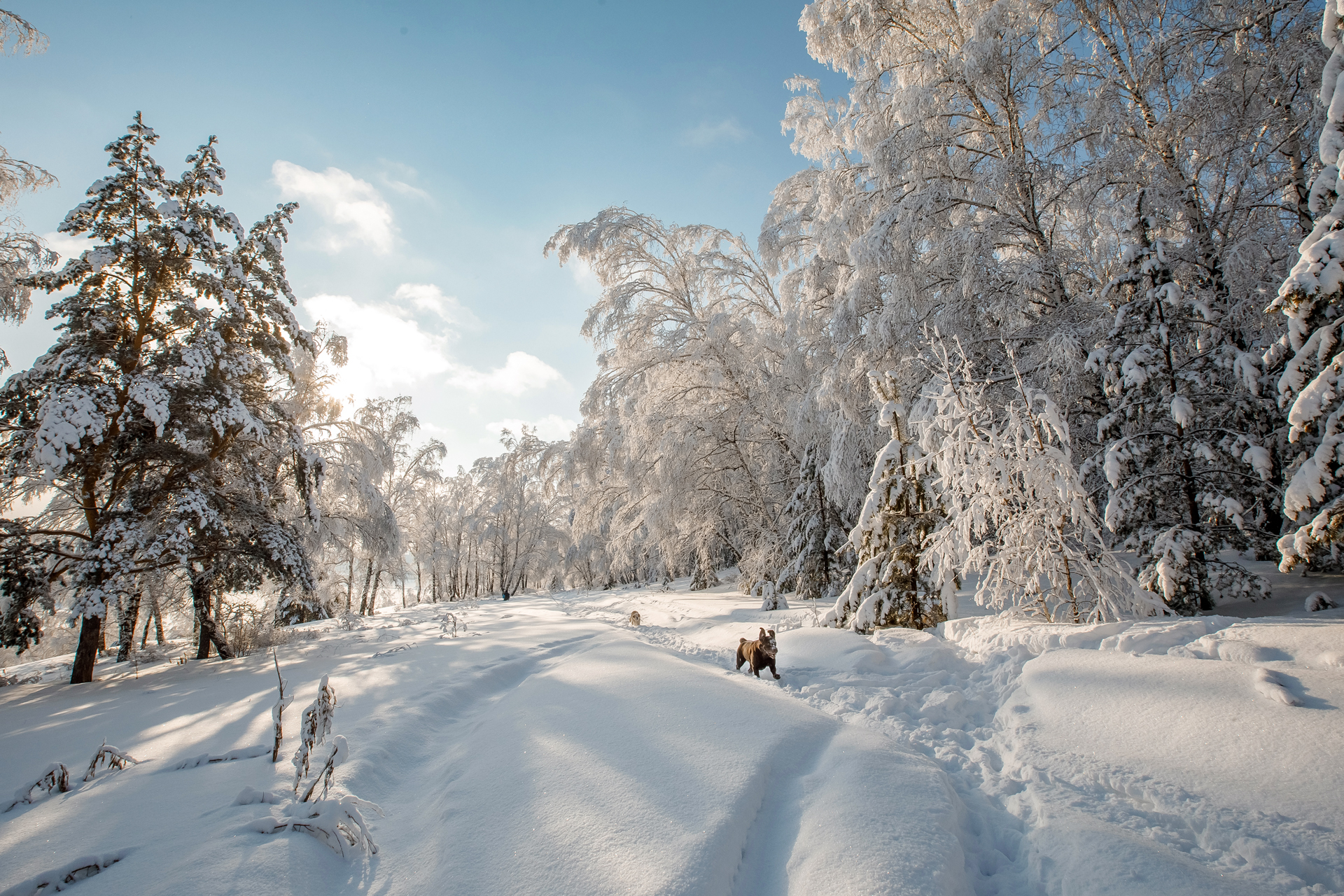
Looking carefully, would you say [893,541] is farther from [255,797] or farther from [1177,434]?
[255,797]

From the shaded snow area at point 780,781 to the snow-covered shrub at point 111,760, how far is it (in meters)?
0.05

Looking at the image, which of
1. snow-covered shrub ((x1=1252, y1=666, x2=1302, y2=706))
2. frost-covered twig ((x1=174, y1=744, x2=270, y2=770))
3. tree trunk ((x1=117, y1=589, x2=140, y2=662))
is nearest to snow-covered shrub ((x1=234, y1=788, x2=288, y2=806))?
frost-covered twig ((x1=174, y1=744, x2=270, y2=770))

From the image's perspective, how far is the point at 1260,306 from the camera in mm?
6250

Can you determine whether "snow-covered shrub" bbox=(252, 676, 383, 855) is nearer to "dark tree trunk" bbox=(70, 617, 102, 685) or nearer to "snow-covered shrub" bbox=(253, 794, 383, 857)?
"snow-covered shrub" bbox=(253, 794, 383, 857)

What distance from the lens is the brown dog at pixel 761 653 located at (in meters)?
5.08

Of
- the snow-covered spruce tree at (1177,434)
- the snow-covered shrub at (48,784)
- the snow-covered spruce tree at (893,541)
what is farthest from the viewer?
the snow-covered spruce tree at (893,541)

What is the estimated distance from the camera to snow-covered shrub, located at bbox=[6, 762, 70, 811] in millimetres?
2957

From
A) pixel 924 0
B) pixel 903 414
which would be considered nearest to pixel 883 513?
pixel 903 414

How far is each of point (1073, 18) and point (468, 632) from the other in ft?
46.5

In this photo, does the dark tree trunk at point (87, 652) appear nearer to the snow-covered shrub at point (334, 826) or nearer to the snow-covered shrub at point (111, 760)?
the snow-covered shrub at point (111, 760)

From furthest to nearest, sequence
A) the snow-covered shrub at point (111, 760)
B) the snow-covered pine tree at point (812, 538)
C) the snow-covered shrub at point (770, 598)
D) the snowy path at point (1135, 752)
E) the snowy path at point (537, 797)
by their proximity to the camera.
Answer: the snow-covered pine tree at point (812, 538)
the snow-covered shrub at point (770, 598)
the snow-covered shrub at point (111, 760)
the snowy path at point (537, 797)
the snowy path at point (1135, 752)

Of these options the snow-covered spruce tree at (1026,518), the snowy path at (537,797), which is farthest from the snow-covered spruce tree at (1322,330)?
the snowy path at (537,797)

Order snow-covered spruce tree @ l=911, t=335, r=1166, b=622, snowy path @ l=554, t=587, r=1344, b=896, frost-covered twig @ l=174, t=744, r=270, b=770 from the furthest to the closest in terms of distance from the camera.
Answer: snow-covered spruce tree @ l=911, t=335, r=1166, b=622 < frost-covered twig @ l=174, t=744, r=270, b=770 < snowy path @ l=554, t=587, r=1344, b=896

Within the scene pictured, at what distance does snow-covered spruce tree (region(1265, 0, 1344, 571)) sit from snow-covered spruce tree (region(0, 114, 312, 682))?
1074 centimetres
